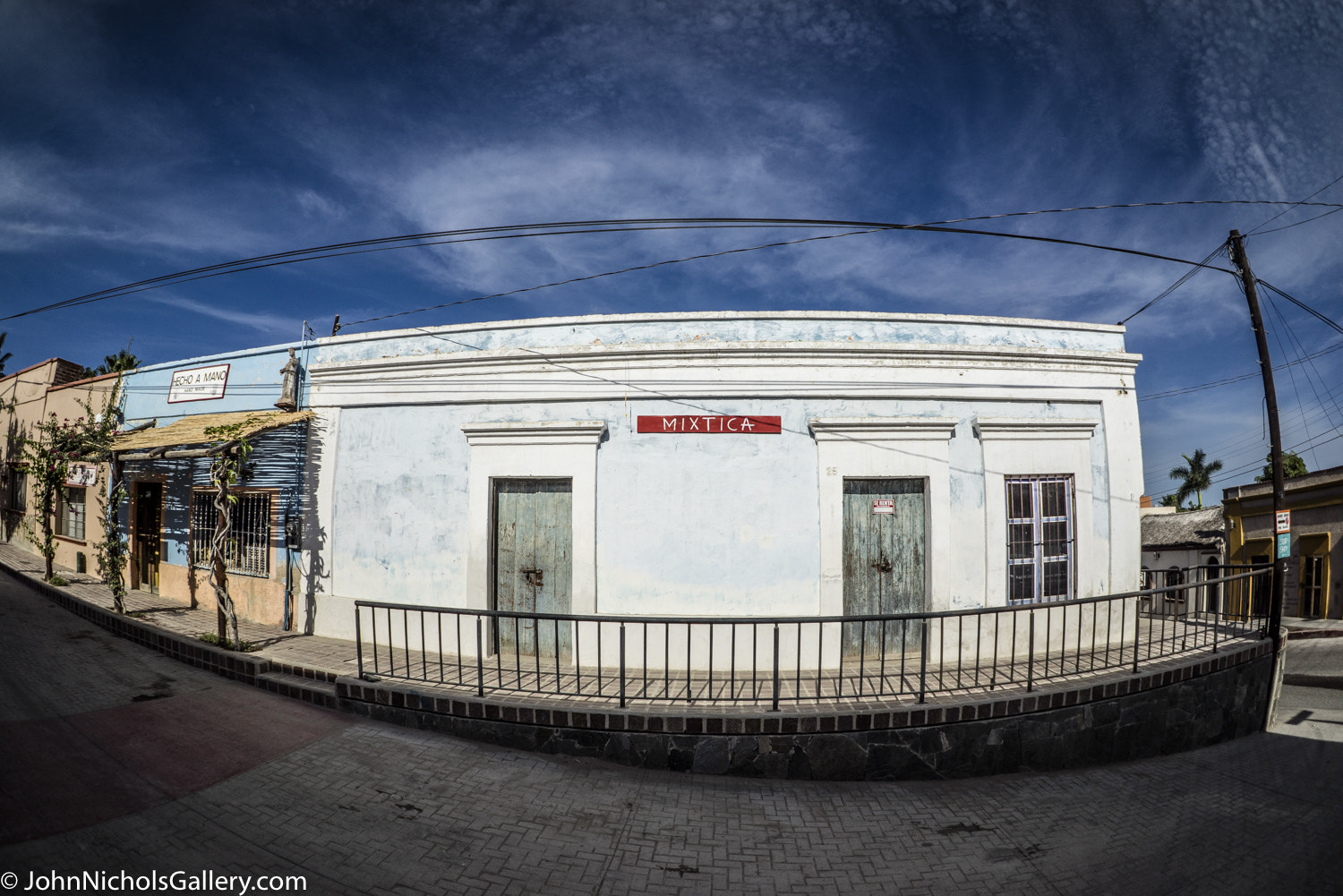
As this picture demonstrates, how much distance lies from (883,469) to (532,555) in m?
4.82

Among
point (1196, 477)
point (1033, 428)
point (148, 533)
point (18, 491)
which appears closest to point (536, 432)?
point (1033, 428)

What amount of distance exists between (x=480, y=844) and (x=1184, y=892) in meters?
4.77

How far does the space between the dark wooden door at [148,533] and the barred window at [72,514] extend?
14.3 ft

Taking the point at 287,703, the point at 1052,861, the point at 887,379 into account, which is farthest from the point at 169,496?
the point at 1052,861

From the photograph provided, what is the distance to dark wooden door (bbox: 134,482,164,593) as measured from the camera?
1055 cm

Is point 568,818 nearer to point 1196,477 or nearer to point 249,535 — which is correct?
point 249,535

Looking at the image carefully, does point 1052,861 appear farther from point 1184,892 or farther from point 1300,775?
point 1300,775

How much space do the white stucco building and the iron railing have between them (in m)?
0.36

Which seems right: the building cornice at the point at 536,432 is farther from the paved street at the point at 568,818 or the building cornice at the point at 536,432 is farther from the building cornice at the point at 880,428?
the paved street at the point at 568,818

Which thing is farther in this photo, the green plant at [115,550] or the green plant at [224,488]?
the green plant at [115,550]

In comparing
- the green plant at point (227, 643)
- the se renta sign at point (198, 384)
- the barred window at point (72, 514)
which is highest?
the se renta sign at point (198, 384)

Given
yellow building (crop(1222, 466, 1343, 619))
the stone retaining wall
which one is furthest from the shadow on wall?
yellow building (crop(1222, 466, 1343, 619))

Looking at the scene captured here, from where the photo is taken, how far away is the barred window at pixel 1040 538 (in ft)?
24.4

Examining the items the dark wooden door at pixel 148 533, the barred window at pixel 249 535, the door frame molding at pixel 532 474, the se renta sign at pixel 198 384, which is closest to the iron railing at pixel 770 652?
the door frame molding at pixel 532 474
